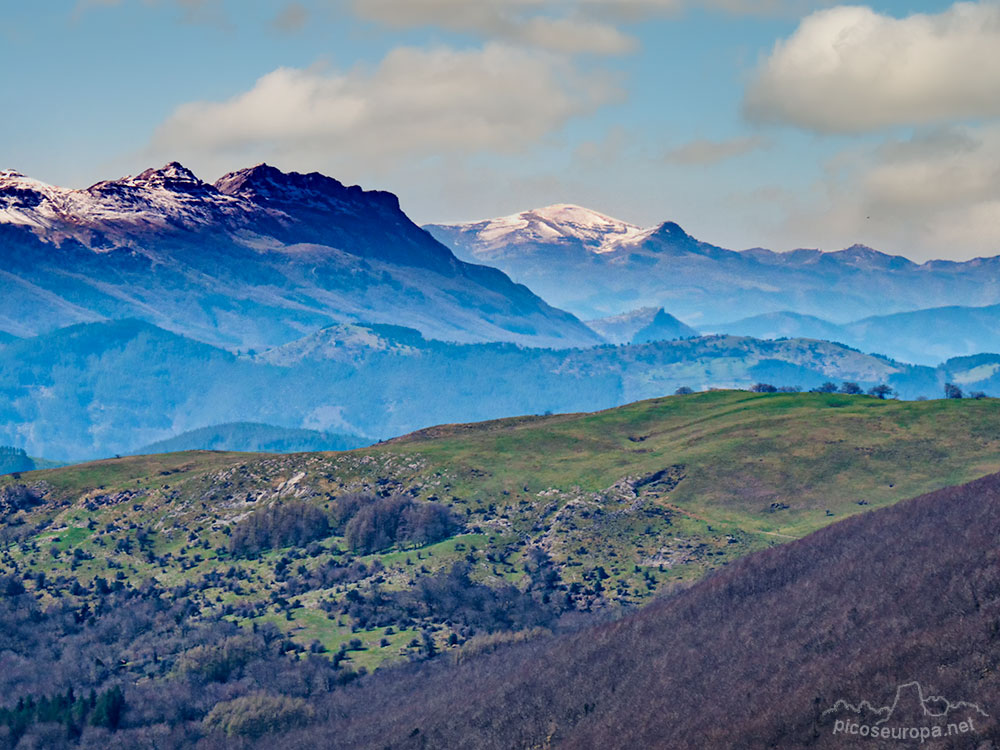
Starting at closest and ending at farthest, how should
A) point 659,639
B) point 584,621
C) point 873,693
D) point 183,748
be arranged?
point 873,693, point 659,639, point 183,748, point 584,621

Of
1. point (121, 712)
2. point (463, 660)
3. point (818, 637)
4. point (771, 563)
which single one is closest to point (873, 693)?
point (818, 637)

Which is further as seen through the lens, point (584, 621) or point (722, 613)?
point (584, 621)

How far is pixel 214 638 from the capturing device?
7480 inches

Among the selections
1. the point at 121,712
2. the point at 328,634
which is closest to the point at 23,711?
the point at 121,712

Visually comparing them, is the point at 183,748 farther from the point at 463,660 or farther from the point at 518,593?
the point at 518,593

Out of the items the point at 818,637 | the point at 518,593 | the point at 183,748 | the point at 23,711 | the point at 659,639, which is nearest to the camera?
the point at 818,637

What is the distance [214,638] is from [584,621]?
52.8 m

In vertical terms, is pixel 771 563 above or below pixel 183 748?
above

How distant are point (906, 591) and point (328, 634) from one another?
95597 millimetres

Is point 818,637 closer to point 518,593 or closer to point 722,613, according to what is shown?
point 722,613

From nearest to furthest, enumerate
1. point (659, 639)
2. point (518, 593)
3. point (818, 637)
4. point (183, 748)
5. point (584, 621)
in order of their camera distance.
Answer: point (818, 637)
point (659, 639)
point (183, 748)
point (584, 621)
point (518, 593)

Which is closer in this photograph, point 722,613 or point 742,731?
point 742,731

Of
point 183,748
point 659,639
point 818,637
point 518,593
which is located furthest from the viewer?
point 518,593

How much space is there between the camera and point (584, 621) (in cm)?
18400
